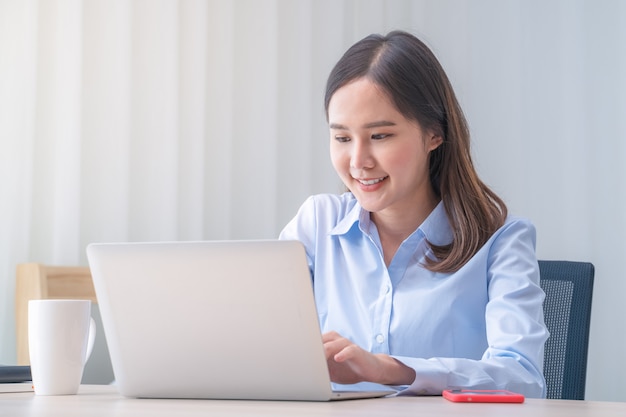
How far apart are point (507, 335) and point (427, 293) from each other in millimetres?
213

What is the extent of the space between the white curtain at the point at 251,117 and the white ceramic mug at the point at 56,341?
1258mm

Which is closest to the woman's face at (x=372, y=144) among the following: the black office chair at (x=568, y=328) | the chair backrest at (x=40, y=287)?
the black office chair at (x=568, y=328)

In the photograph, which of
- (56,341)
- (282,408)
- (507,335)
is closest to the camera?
(282,408)

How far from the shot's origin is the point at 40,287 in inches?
88.1

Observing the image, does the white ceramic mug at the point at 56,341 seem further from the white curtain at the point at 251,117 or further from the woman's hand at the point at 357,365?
the white curtain at the point at 251,117

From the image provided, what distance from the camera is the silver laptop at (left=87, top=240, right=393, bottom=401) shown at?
0.98 m

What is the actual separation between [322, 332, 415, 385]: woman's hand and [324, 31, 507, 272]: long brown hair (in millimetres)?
447

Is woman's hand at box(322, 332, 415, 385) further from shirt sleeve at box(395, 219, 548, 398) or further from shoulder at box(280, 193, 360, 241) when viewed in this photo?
shoulder at box(280, 193, 360, 241)

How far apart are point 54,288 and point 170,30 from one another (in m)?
0.83

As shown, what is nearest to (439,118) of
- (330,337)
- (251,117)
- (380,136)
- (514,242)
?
(380,136)

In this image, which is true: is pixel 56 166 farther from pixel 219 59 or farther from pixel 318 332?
pixel 318 332

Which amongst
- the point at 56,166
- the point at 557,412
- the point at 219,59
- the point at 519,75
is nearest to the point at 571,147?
the point at 519,75

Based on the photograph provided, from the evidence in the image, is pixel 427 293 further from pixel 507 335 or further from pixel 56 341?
pixel 56 341

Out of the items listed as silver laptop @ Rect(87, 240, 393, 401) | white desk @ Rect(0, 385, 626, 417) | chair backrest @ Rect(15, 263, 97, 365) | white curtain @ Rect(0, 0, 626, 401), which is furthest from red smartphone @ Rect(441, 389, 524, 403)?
white curtain @ Rect(0, 0, 626, 401)
